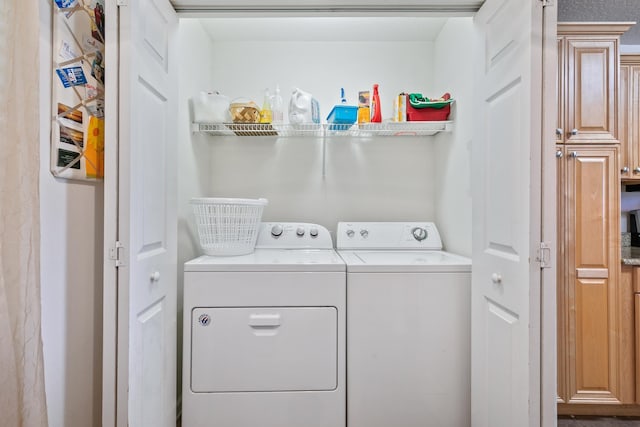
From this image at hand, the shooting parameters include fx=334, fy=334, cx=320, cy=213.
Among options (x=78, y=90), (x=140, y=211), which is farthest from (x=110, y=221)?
(x=78, y=90)

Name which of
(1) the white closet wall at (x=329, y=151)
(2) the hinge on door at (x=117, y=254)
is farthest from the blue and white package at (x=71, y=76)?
(1) the white closet wall at (x=329, y=151)

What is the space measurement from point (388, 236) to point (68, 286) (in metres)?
1.72

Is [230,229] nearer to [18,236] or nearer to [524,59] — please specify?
[18,236]

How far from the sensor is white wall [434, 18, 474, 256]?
185 cm

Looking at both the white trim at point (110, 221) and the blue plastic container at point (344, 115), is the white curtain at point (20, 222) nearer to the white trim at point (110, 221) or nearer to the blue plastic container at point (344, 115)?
the white trim at point (110, 221)

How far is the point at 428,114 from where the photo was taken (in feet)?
6.93

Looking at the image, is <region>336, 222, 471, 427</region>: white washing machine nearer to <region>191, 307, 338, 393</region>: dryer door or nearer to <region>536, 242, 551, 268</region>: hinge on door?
<region>191, 307, 338, 393</region>: dryer door

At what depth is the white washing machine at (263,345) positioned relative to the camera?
1.57 meters

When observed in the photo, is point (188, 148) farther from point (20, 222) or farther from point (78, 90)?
point (20, 222)

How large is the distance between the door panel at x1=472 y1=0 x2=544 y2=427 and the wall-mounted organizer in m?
1.50

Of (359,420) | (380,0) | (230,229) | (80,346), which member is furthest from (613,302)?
(80,346)

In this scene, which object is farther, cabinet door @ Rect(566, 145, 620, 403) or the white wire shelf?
the white wire shelf

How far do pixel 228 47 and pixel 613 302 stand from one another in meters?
2.95

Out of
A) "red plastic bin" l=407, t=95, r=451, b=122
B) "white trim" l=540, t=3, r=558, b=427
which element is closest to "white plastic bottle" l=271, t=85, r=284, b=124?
"red plastic bin" l=407, t=95, r=451, b=122
